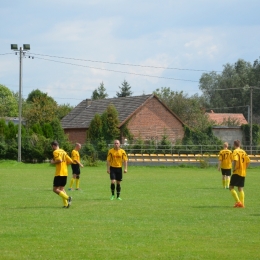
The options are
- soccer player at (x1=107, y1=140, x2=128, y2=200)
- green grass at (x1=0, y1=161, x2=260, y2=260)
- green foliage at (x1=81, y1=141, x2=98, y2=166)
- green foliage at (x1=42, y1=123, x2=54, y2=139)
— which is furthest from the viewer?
green foliage at (x1=42, y1=123, x2=54, y2=139)

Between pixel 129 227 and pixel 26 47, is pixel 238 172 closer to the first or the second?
pixel 129 227

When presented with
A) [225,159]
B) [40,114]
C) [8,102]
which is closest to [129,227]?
[225,159]

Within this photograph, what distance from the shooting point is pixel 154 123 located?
64625 millimetres

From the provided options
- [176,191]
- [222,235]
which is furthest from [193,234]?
[176,191]

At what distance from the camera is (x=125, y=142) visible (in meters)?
58.4

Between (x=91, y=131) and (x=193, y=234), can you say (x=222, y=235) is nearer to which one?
(x=193, y=234)

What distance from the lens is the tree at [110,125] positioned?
59812 mm

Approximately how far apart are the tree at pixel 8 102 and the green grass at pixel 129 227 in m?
101

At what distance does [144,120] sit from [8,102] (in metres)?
63.6

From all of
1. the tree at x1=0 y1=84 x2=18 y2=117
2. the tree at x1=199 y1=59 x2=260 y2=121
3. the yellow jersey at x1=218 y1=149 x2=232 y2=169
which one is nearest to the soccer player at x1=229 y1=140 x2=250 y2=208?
the yellow jersey at x1=218 y1=149 x2=232 y2=169

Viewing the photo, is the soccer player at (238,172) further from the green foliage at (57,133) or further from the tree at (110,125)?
the tree at (110,125)

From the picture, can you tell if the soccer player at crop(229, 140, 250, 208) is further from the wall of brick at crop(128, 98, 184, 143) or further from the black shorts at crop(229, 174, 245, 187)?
the wall of brick at crop(128, 98, 184, 143)

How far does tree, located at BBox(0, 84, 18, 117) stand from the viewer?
120562 mm

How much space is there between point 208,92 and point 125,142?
51.7 meters
